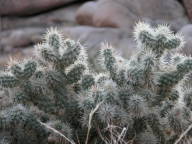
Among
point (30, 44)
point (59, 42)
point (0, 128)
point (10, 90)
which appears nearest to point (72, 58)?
point (59, 42)

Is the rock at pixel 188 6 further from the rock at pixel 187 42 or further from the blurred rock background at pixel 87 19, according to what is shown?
the rock at pixel 187 42

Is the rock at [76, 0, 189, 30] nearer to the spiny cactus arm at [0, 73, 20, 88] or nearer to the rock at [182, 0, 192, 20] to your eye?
the rock at [182, 0, 192, 20]

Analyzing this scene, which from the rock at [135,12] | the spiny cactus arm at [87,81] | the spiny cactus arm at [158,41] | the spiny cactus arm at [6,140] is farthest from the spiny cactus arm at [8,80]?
the rock at [135,12]

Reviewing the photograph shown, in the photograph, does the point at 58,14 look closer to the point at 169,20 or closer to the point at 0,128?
the point at 169,20

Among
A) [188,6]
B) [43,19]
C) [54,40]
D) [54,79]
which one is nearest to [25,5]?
[43,19]

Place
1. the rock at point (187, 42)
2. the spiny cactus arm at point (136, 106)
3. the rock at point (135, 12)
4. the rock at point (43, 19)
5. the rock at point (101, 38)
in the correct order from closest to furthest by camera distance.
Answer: the spiny cactus arm at point (136, 106)
the rock at point (187, 42)
the rock at point (101, 38)
the rock at point (135, 12)
the rock at point (43, 19)

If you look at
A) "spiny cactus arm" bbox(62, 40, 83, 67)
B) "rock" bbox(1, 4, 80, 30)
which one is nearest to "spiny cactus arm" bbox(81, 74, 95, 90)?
"spiny cactus arm" bbox(62, 40, 83, 67)

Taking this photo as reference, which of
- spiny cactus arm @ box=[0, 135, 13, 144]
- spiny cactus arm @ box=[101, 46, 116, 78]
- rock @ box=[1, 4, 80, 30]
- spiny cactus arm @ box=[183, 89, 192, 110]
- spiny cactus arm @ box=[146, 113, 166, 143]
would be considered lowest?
spiny cactus arm @ box=[0, 135, 13, 144]
